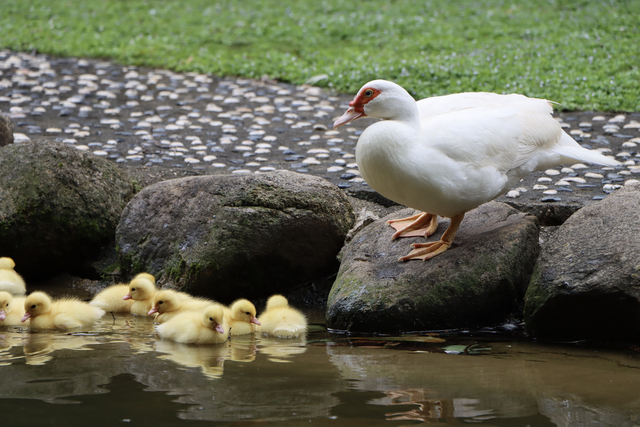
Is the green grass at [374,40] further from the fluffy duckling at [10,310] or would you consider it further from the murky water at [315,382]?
the fluffy duckling at [10,310]

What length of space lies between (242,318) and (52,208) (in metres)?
2.15

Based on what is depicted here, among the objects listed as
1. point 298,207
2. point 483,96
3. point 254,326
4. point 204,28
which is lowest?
point 254,326

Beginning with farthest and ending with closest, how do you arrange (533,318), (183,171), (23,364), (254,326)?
(183,171) < (254,326) < (533,318) < (23,364)

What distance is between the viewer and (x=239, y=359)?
3803mm

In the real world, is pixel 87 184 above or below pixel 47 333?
above

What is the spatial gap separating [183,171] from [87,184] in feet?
A: 4.67

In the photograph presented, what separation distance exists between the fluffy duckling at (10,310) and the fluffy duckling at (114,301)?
0.53 metres

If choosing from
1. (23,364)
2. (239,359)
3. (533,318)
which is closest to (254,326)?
(239,359)

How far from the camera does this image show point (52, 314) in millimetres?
4500

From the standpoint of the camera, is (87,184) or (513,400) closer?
(513,400)

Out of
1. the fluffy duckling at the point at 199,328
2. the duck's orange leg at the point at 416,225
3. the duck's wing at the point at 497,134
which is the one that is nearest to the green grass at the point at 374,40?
the duck's wing at the point at 497,134

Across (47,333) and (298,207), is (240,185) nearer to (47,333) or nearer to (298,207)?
(298,207)

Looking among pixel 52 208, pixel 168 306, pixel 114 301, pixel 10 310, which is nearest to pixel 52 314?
pixel 10 310

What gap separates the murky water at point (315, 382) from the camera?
2871 millimetres
